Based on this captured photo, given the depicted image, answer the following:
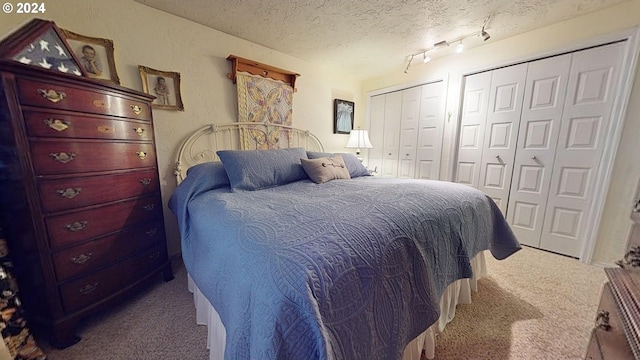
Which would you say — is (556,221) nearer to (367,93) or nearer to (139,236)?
(367,93)

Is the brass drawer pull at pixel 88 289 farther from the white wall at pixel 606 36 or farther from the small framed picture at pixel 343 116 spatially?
the white wall at pixel 606 36

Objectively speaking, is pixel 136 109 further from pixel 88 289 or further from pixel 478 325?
pixel 478 325

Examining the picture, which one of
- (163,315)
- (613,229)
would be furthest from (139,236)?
(613,229)

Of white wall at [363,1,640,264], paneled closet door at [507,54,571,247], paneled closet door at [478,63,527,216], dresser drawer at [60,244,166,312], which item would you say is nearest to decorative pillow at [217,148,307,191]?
dresser drawer at [60,244,166,312]

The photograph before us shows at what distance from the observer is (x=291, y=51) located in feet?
8.68

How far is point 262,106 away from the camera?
251 centimetres

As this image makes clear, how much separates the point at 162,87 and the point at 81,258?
146cm

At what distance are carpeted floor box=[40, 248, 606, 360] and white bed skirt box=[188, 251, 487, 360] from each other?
0.07m

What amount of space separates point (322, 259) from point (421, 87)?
3.23 meters

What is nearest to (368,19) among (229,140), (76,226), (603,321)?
(229,140)

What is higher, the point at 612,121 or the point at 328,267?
the point at 612,121

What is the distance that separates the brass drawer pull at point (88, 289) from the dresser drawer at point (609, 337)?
2.32 m

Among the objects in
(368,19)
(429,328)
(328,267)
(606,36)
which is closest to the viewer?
(328,267)

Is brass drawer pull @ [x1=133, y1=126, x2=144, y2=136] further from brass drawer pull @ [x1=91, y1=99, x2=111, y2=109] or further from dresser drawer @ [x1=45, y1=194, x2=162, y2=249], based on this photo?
dresser drawer @ [x1=45, y1=194, x2=162, y2=249]
